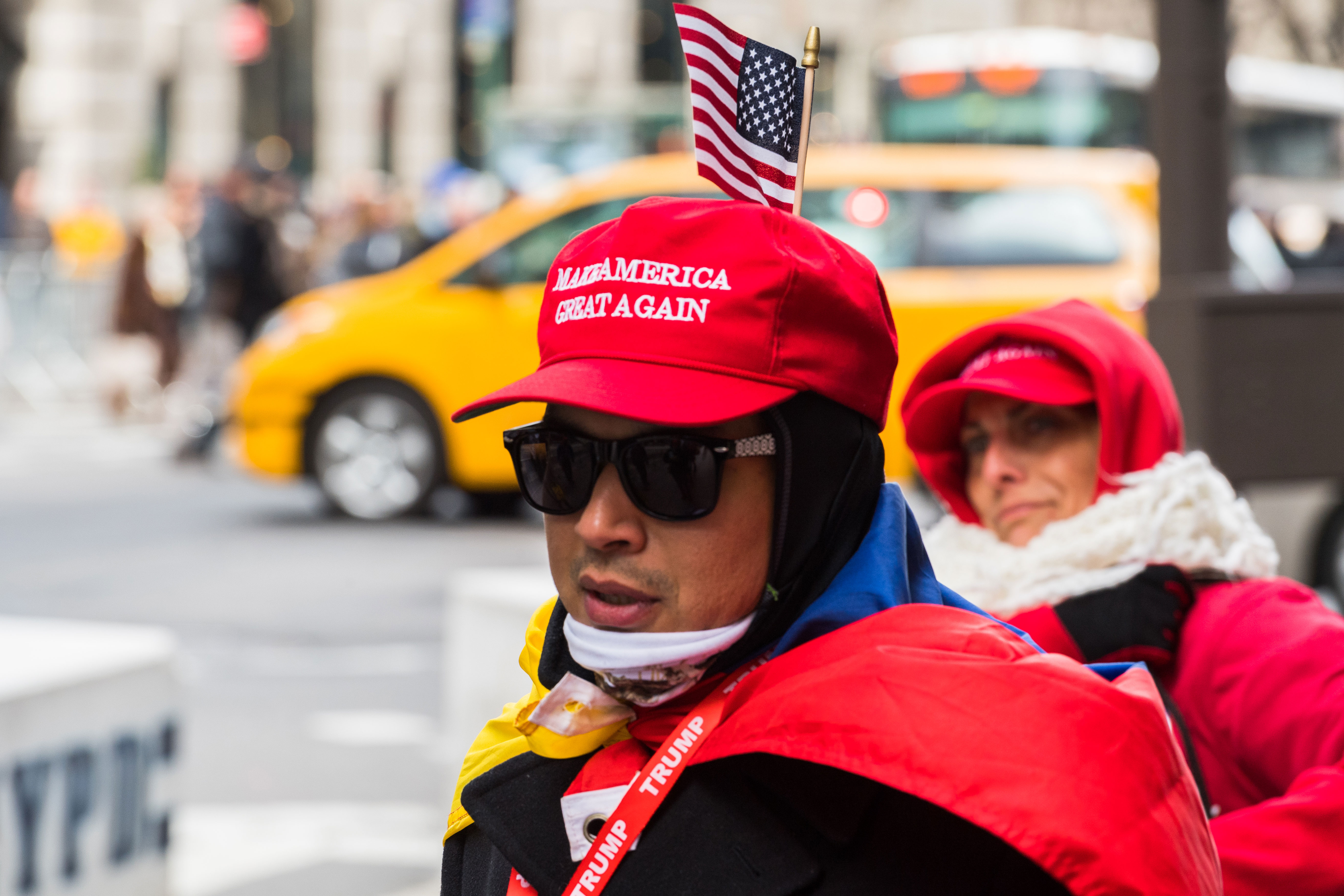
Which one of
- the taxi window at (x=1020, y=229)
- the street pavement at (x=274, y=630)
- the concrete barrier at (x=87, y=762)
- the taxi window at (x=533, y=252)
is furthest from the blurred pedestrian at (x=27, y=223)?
the concrete barrier at (x=87, y=762)

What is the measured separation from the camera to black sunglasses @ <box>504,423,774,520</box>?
1532 millimetres

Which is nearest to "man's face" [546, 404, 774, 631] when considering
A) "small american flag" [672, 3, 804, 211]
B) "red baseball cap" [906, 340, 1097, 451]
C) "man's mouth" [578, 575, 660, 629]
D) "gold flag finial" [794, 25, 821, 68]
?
"man's mouth" [578, 575, 660, 629]

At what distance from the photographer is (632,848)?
148 centimetres

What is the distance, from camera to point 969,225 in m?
9.95

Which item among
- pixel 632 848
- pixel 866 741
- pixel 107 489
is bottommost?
pixel 107 489

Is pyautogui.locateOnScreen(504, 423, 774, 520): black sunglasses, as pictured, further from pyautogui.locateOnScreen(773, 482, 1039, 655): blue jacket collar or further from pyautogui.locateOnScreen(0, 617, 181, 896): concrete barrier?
pyautogui.locateOnScreen(0, 617, 181, 896): concrete barrier

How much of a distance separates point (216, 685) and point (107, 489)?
6.17 meters

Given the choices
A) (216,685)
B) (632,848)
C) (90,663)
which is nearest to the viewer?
(632,848)

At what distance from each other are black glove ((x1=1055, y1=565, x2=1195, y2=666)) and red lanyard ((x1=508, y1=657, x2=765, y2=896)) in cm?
103

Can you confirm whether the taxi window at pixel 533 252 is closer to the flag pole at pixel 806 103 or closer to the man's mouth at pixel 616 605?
the flag pole at pixel 806 103

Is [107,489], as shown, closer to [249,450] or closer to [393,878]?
[249,450]

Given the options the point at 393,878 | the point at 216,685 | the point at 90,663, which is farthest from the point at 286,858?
the point at 216,685

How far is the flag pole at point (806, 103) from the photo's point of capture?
5.75ft

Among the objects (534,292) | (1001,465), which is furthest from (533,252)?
(1001,465)
